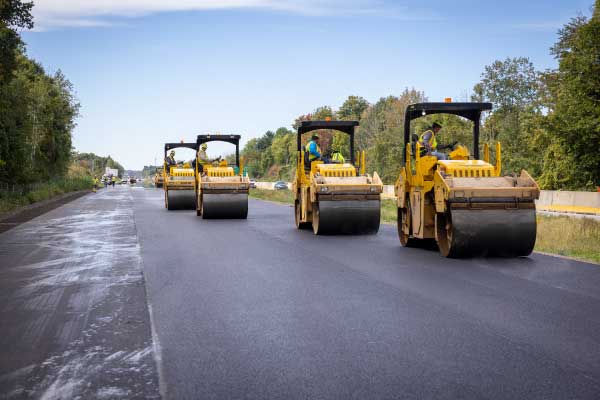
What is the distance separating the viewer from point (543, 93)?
4791cm

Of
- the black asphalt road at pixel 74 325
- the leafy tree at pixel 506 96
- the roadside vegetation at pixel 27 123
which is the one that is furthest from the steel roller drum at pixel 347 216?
the leafy tree at pixel 506 96

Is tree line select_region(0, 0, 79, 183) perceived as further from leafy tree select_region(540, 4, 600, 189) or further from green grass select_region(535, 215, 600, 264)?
leafy tree select_region(540, 4, 600, 189)

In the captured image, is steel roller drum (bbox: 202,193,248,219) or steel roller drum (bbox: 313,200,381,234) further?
steel roller drum (bbox: 202,193,248,219)

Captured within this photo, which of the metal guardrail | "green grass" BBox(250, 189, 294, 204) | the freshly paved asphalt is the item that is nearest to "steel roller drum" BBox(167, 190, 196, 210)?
the metal guardrail

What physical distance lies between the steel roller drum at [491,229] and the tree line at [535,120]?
→ 15.0 meters

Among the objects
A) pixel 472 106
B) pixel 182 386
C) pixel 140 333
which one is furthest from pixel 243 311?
pixel 472 106

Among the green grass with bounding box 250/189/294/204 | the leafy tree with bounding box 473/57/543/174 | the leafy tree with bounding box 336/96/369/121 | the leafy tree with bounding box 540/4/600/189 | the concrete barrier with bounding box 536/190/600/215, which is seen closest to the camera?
the leafy tree with bounding box 540/4/600/189

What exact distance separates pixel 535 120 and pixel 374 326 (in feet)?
75.0

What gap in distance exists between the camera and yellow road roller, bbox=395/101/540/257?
1049 centimetres

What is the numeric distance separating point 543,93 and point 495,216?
133 ft

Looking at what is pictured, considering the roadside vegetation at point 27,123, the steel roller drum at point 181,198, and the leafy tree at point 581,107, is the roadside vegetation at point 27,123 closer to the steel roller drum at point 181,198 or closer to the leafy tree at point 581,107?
the steel roller drum at point 181,198

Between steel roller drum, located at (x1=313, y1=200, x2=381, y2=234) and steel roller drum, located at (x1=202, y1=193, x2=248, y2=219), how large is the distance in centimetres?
578

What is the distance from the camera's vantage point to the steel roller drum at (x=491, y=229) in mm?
10477

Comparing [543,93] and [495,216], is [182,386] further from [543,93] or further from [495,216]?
[543,93]
